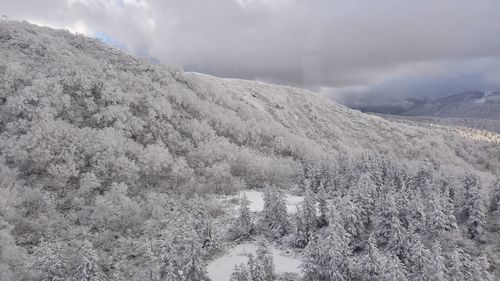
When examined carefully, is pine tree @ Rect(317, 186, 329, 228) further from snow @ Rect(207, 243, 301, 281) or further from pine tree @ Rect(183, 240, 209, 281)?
pine tree @ Rect(183, 240, 209, 281)

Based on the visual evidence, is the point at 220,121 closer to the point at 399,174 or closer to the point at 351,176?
the point at 351,176

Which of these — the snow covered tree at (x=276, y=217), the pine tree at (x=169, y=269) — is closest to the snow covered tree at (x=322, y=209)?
the snow covered tree at (x=276, y=217)

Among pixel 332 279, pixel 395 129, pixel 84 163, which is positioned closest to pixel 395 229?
pixel 332 279

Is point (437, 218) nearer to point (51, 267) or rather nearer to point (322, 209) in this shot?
point (322, 209)

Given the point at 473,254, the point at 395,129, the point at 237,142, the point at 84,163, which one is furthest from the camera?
the point at 395,129

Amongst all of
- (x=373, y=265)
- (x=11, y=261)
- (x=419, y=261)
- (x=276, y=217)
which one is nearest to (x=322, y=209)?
(x=276, y=217)

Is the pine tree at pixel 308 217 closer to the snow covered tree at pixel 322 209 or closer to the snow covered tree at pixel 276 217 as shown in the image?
the snow covered tree at pixel 322 209
